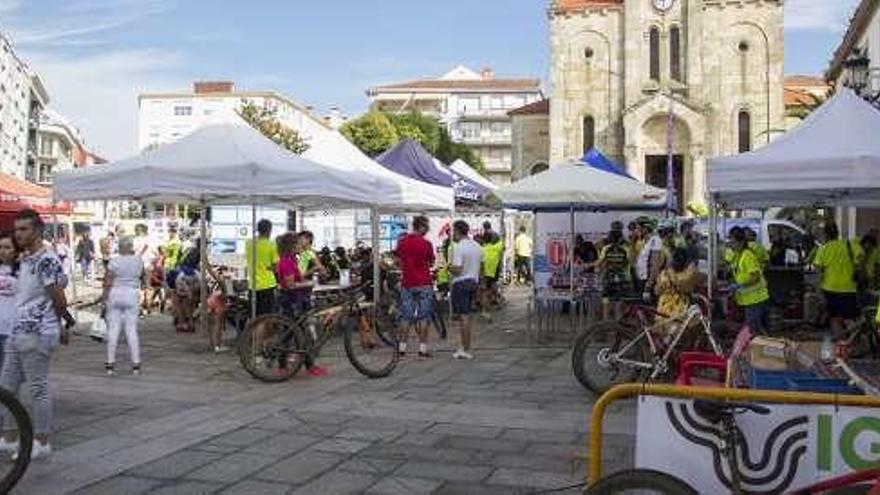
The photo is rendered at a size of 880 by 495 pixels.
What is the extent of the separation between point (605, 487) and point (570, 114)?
55647mm

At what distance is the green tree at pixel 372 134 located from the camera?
6775cm

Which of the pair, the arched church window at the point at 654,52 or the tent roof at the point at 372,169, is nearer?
the tent roof at the point at 372,169

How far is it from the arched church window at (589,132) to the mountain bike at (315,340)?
4824 centimetres

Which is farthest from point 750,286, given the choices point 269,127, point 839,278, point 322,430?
point 269,127

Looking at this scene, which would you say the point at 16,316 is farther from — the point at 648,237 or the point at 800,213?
the point at 800,213

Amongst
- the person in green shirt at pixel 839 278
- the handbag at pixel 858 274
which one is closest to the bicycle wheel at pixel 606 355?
the person in green shirt at pixel 839 278

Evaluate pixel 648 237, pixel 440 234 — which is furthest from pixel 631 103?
pixel 648 237

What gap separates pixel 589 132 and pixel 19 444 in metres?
54.5

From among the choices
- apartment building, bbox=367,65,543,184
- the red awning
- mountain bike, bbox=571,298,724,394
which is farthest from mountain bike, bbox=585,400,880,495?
apartment building, bbox=367,65,543,184

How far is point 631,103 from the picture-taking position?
2240 inches

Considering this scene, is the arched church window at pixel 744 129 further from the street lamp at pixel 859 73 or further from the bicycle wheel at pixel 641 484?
the bicycle wheel at pixel 641 484

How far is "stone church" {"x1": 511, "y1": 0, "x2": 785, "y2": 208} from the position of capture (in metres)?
55.3

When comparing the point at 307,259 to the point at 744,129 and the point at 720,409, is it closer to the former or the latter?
the point at 720,409

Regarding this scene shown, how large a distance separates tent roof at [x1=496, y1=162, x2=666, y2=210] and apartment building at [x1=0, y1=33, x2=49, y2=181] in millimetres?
63865
